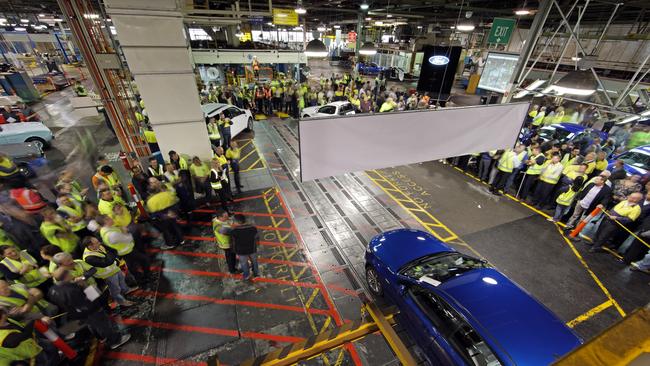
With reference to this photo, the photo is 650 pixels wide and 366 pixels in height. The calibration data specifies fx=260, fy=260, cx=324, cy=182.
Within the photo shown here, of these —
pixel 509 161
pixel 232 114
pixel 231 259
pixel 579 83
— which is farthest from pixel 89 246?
pixel 509 161

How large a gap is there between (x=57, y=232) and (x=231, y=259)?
3265 mm

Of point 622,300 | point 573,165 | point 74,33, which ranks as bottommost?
point 622,300

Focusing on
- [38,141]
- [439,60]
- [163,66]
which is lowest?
[38,141]

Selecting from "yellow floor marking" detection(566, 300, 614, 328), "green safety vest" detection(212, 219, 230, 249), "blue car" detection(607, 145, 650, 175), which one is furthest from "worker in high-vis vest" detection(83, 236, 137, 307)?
"blue car" detection(607, 145, 650, 175)

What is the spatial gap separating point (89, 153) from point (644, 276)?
65.1 feet

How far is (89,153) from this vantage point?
39.2 ft

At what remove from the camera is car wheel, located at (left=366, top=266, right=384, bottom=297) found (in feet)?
17.7

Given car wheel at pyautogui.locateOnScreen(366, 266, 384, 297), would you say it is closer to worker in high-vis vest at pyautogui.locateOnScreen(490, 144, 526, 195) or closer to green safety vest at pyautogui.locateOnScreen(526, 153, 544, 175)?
worker in high-vis vest at pyautogui.locateOnScreen(490, 144, 526, 195)

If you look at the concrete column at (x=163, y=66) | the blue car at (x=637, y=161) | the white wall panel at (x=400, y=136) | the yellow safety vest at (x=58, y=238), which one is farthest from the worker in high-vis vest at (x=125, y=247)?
the blue car at (x=637, y=161)

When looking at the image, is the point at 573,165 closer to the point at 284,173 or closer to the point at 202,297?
the point at 284,173

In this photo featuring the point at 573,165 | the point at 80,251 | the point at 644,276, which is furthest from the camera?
the point at 573,165

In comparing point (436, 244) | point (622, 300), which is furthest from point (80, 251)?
point (622, 300)

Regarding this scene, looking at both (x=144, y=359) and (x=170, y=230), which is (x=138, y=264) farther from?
(x=144, y=359)

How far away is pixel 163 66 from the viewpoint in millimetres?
6555
